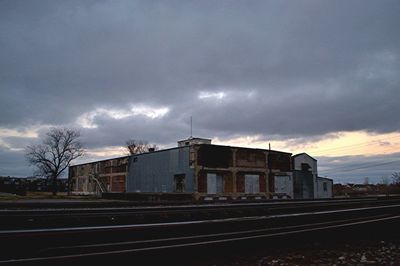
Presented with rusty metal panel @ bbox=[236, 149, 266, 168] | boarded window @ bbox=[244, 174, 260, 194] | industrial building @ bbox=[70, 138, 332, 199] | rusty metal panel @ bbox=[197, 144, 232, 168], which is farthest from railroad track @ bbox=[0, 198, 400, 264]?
boarded window @ bbox=[244, 174, 260, 194]

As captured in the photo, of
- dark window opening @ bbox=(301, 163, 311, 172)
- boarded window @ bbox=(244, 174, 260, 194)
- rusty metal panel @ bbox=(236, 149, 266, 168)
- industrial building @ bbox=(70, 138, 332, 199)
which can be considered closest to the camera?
industrial building @ bbox=(70, 138, 332, 199)

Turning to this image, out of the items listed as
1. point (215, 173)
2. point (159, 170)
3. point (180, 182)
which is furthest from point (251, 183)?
point (159, 170)

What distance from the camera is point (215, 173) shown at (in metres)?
34.2

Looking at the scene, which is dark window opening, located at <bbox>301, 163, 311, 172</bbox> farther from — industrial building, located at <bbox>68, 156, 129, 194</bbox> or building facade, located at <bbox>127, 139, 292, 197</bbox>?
industrial building, located at <bbox>68, 156, 129, 194</bbox>

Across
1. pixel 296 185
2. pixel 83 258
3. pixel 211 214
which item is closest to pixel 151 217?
pixel 211 214

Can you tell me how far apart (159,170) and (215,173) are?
275 inches

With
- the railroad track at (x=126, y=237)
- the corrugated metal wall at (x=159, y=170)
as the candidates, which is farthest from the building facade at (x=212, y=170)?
the railroad track at (x=126, y=237)

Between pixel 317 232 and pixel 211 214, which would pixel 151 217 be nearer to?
pixel 211 214

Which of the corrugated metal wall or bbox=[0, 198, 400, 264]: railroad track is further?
the corrugated metal wall

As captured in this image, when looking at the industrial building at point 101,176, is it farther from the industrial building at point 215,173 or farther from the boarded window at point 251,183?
the boarded window at point 251,183

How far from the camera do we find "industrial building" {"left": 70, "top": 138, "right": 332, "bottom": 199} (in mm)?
33625

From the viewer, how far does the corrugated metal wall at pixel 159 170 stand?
3428 cm

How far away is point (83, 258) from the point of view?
187 inches

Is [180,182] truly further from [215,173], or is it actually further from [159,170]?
[159,170]
